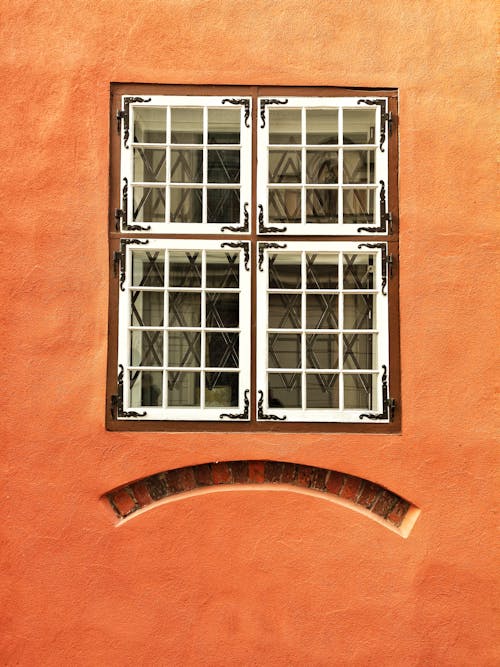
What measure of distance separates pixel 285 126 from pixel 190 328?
127 cm

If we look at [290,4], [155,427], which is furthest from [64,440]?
[290,4]

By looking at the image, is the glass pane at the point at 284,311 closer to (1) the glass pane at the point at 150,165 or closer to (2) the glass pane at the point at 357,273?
(2) the glass pane at the point at 357,273

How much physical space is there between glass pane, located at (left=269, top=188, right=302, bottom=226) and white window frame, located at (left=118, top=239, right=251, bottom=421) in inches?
12.1

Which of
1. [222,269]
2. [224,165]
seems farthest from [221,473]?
[224,165]

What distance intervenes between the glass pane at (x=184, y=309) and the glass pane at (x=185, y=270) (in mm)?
62

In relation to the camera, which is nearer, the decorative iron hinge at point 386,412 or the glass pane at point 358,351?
the decorative iron hinge at point 386,412

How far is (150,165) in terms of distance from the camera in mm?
3662

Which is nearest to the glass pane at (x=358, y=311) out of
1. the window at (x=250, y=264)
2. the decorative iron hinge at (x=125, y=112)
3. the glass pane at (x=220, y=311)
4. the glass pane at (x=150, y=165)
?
the window at (x=250, y=264)

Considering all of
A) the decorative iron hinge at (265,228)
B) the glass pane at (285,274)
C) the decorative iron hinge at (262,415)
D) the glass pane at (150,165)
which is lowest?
the decorative iron hinge at (262,415)

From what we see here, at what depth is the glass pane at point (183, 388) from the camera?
11.7 feet

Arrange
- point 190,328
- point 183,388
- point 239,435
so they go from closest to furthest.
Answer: point 239,435, point 190,328, point 183,388

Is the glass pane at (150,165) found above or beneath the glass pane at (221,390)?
above

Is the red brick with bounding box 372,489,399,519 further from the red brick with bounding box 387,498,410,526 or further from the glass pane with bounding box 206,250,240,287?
the glass pane with bounding box 206,250,240,287

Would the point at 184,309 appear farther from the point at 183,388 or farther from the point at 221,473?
the point at 221,473
